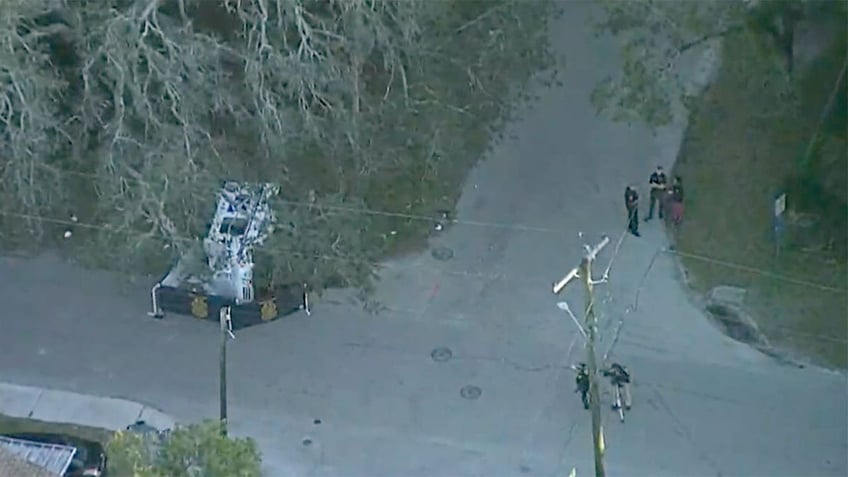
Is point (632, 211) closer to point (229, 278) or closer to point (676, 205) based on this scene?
point (676, 205)

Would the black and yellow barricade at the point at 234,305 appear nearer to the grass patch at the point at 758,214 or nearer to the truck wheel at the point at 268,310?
the truck wheel at the point at 268,310

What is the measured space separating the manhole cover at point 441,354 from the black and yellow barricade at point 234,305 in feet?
7.28

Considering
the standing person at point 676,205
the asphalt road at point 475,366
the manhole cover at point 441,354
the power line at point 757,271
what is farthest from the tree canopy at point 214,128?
the power line at point 757,271

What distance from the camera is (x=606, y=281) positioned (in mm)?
22641

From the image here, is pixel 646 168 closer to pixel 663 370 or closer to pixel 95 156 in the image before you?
pixel 663 370

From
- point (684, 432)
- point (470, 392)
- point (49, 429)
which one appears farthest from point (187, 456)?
Result: point (684, 432)

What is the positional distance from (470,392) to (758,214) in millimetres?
6082

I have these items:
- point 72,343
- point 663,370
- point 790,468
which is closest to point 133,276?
point 72,343

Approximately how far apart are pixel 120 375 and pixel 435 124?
7114 mm

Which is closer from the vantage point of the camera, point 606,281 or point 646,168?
point 606,281

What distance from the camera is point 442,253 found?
23.8 metres

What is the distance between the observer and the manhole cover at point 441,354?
2167cm

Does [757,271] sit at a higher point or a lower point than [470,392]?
higher

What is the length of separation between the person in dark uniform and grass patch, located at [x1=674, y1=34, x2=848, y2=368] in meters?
0.71
